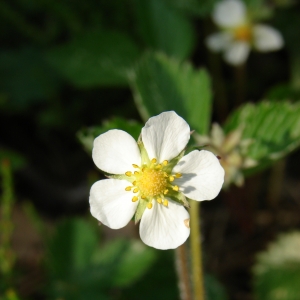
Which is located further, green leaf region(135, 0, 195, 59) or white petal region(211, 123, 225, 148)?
green leaf region(135, 0, 195, 59)

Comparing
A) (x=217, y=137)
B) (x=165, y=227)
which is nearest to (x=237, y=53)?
(x=217, y=137)

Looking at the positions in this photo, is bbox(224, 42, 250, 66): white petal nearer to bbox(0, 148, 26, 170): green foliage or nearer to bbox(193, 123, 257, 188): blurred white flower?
bbox(193, 123, 257, 188): blurred white flower

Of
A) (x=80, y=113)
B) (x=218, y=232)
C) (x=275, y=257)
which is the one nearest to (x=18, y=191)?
(x=80, y=113)

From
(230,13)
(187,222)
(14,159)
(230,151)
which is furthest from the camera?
(230,13)

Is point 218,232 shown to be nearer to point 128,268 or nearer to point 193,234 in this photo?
point 128,268

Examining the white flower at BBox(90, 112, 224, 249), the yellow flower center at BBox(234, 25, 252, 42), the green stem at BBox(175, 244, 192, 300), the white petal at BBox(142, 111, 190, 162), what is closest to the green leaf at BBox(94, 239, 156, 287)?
the green stem at BBox(175, 244, 192, 300)

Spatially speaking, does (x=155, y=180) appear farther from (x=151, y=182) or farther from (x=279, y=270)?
(x=279, y=270)
